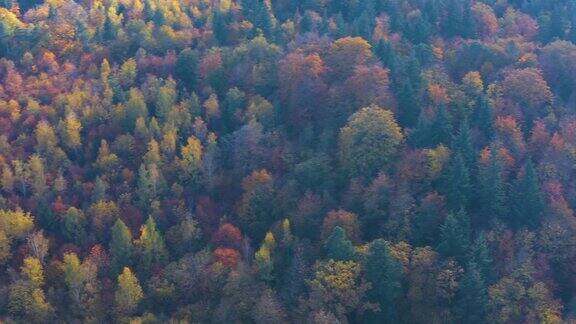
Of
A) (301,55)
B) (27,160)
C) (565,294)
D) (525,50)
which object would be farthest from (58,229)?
(525,50)

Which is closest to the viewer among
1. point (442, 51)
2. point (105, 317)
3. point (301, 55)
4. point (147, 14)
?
point (105, 317)

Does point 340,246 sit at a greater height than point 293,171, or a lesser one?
greater

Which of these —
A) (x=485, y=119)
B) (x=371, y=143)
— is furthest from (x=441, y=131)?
(x=371, y=143)

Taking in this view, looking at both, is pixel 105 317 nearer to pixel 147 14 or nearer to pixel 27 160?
pixel 27 160

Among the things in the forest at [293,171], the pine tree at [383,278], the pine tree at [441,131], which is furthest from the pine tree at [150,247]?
the pine tree at [441,131]

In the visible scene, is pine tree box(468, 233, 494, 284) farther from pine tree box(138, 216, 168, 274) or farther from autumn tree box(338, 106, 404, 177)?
pine tree box(138, 216, 168, 274)

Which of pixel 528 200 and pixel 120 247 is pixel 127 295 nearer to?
pixel 120 247

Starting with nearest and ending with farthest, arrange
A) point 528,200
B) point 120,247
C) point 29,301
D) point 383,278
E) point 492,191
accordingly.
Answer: point 383,278
point 528,200
point 29,301
point 492,191
point 120,247
